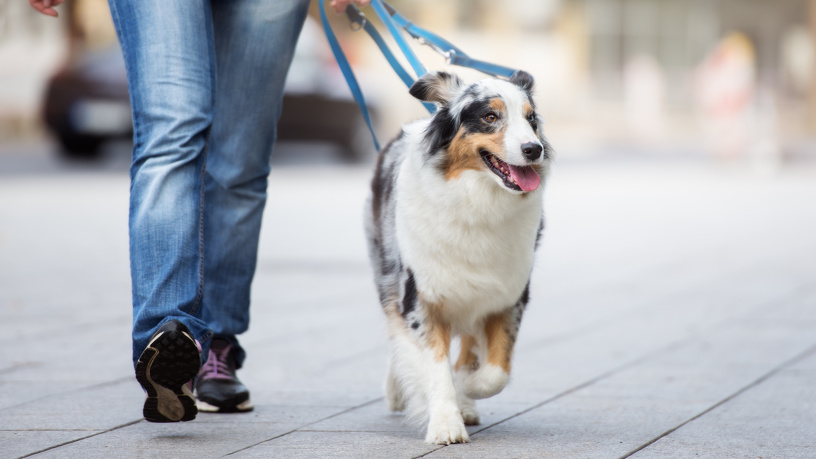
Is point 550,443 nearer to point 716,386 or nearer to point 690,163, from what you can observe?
point 716,386

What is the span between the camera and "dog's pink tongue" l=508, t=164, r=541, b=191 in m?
3.40

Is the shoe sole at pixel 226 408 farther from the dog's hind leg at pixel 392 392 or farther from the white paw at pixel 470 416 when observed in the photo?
the white paw at pixel 470 416

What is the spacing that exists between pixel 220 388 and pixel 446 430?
0.83 m

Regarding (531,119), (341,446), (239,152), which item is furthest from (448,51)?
(341,446)

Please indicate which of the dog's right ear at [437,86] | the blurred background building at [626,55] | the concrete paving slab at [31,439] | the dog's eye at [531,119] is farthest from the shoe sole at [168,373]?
the blurred background building at [626,55]

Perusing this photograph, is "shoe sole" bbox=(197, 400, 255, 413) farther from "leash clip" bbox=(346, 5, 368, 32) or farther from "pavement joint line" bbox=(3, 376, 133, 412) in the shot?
"leash clip" bbox=(346, 5, 368, 32)

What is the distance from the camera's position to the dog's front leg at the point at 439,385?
3.35 metres

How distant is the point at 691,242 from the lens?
9141 millimetres

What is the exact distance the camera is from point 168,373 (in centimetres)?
303

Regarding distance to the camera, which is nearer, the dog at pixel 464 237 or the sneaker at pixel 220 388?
the dog at pixel 464 237

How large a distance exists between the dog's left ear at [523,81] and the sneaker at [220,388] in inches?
53.0

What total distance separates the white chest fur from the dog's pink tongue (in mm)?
61

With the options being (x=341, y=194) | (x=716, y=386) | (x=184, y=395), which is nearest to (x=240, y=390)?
(x=184, y=395)

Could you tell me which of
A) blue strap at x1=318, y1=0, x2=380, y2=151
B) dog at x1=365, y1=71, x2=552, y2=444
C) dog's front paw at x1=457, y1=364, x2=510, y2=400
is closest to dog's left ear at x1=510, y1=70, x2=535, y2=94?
dog at x1=365, y1=71, x2=552, y2=444
